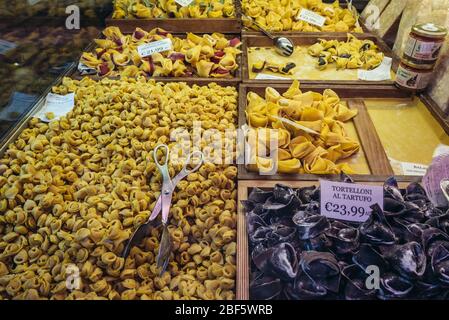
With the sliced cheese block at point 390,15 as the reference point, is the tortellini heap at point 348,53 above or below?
below

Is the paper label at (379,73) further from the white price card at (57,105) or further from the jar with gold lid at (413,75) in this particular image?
the white price card at (57,105)

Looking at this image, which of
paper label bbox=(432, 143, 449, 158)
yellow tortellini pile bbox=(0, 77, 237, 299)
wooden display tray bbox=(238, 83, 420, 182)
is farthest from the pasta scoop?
paper label bbox=(432, 143, 449, 158)

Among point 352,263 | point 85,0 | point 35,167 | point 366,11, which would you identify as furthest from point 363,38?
point 35,167

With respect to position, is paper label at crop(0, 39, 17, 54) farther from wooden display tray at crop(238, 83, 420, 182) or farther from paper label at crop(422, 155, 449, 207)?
paper label at crop(422, 155, 449, 207)

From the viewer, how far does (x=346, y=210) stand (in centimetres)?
100

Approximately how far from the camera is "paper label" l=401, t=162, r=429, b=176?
1.34 meters

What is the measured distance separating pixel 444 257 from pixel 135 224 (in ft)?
2.58

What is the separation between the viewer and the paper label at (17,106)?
1402 mm

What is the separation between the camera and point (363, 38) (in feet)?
7.45

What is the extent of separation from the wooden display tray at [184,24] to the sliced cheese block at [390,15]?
35.2 inches

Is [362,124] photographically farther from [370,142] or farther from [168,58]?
[168,58]

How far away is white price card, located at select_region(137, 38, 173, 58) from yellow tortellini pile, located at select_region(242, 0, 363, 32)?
0.67 meters

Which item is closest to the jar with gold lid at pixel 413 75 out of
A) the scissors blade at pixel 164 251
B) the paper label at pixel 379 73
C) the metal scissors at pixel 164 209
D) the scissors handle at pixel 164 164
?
the paper label at pixel 379 73

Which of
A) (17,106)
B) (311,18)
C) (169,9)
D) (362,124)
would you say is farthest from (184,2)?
(362,124)
